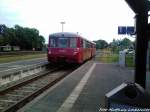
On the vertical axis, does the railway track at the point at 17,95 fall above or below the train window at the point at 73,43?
below

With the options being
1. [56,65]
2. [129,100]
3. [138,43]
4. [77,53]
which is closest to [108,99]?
[129,100]

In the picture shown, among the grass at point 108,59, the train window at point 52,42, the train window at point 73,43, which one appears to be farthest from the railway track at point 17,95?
the grass at point 108,59

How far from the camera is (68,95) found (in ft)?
38.7

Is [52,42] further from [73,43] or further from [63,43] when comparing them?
[73,43]

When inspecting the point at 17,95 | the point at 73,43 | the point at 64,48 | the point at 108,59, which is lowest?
the point at 108,59

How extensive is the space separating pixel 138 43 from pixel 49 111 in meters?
4.65

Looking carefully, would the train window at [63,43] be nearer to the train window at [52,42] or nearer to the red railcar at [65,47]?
the red railcar at [65,47]

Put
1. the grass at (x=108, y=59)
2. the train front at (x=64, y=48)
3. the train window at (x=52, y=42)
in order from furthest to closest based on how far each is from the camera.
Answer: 1. the grass at (x=108, y=59)
2. the train window at (x=52, y=42)
3. the train front at (x=64, y=48)

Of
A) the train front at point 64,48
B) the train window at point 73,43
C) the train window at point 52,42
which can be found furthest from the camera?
the train window at point 52,42

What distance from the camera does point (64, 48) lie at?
92.2 ft

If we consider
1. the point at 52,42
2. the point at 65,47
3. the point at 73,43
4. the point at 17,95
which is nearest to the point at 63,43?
the point at 65,47

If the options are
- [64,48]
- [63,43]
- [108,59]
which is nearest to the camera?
[64,48]

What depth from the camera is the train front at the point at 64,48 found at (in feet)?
91.4

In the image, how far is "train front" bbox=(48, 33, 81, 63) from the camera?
91.4 feet
